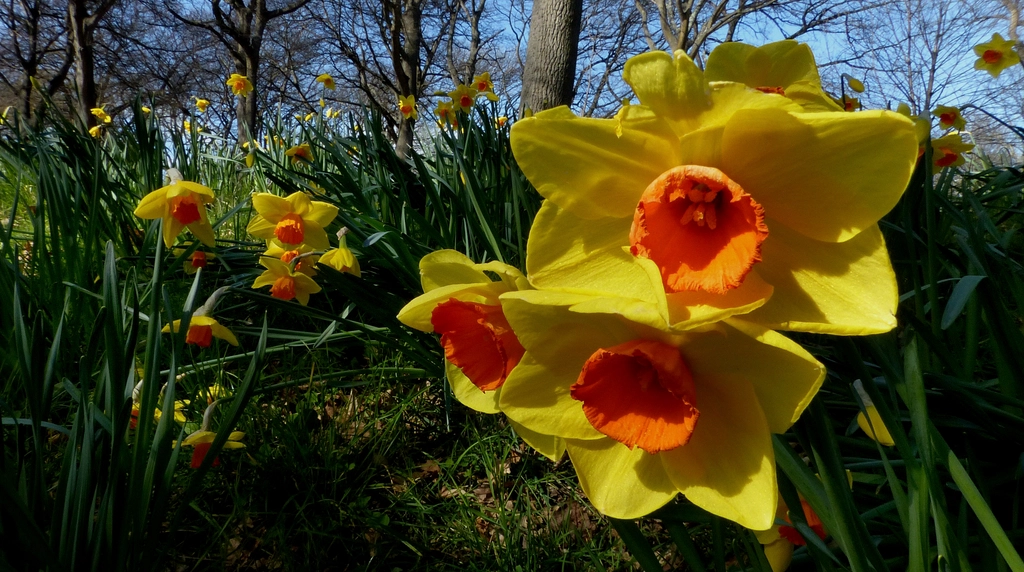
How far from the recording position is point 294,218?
168cm

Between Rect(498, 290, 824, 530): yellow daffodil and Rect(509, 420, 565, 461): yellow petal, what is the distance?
0.06 meters

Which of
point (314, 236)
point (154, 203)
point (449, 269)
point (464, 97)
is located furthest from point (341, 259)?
point (464, 97)

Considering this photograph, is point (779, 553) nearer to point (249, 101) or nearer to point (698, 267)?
point (698, 267)

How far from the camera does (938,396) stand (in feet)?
3.46

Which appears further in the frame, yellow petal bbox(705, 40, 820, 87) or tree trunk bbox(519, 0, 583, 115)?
tree trunk bbox(519, 0, 583, 115)

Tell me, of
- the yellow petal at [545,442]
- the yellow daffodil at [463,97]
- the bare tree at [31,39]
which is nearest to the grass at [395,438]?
the yellow petal at [545,442]

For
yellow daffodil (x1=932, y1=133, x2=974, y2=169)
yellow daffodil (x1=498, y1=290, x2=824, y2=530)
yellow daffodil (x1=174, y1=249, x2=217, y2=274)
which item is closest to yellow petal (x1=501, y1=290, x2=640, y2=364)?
yellow daffodil (x1=498, y1=290, x2=824, y2=530)

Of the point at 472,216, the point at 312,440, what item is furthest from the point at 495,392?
the point at 472,216

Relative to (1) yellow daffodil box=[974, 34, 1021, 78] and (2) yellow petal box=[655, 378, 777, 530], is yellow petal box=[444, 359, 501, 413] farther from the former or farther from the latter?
(1) yellow daffodil box=[974, 34, 1021, 78]

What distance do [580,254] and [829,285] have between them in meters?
0.24

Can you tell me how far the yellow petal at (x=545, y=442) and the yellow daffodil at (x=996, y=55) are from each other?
494 centimetres

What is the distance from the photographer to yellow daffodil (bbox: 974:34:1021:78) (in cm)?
380

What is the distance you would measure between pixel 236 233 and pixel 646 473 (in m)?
3.16

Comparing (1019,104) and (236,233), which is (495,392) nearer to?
(236,233)
